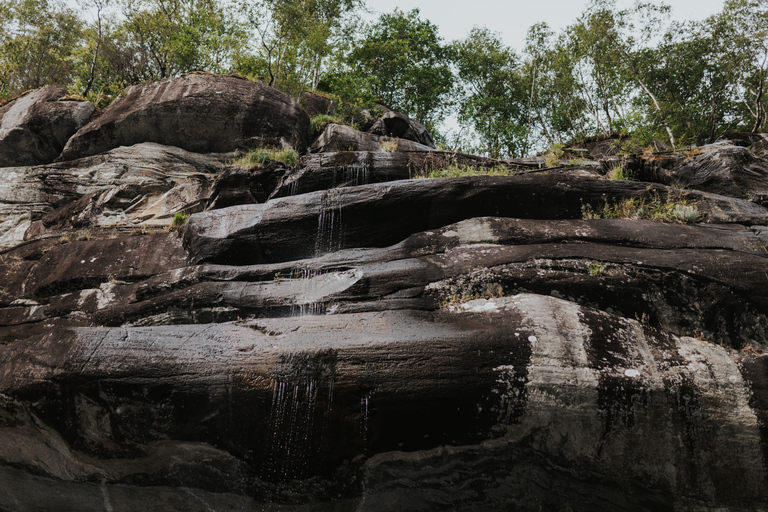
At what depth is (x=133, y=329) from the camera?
6.80m

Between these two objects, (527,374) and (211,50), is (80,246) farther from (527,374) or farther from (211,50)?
(211,50)

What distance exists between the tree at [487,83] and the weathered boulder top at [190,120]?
722 inches

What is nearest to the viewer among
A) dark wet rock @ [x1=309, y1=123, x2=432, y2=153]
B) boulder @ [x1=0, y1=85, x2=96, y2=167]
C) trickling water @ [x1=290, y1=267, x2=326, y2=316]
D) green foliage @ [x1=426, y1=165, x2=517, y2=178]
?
trickling water @ [x1=290, y1=267, x2=326, y2=316]

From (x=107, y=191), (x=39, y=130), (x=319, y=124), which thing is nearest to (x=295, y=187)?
(x=107, y=191)

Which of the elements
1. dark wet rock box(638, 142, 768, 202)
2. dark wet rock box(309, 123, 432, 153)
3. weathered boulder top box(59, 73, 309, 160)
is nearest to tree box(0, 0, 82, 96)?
weathered boulder top box(59, 73, 309, 160)

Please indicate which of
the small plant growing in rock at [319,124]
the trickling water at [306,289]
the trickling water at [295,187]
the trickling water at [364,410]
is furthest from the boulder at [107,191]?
the trickling water at [364,410]

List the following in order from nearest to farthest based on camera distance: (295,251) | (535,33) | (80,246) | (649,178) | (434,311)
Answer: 1. (434,311)
2. (295,251)
3. (80,246)
4. (649,178)
5. (535,33)

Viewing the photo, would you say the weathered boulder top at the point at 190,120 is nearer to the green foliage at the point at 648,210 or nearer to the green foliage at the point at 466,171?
the green foliage at the point at 466,171

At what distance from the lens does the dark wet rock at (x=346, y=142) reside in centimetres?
1812

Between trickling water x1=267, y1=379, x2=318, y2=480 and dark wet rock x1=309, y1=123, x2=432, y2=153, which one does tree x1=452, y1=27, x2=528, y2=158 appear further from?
trickling water x1=267, y1=379, x2=318, y2=480

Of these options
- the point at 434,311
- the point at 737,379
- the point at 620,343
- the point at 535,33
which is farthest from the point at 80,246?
the point at 535,33

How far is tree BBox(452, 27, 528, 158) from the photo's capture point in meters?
32.8

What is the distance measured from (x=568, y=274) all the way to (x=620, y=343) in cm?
169

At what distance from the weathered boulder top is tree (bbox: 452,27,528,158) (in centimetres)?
1835
